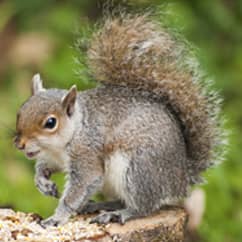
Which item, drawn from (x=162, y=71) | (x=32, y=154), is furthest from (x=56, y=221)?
(x=162, y=71)

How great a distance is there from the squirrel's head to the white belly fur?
206 millimetres

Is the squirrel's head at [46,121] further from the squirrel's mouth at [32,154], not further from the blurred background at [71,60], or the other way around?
the blurred background at [71,60]

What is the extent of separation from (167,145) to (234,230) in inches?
64.9

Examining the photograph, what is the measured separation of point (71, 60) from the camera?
26.5ft

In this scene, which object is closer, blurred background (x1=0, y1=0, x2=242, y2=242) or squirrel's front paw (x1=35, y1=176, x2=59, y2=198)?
squirrel's front paw (x1=35, y1=176, x2=59, y2=198)

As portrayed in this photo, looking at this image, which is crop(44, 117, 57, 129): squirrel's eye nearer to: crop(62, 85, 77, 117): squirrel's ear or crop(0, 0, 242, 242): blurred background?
crop(62, 85, 77, 117): squirrel's ear

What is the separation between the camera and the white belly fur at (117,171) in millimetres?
4426

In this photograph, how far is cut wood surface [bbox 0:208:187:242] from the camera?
4258 mm

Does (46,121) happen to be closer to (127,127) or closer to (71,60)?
(127,127)

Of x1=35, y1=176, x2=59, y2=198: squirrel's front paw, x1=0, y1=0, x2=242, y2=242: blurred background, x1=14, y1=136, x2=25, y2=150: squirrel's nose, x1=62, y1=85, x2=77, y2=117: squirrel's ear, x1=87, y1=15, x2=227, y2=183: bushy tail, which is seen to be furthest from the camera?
x1=0, y1=0, x2=242, y2=242: blurred background

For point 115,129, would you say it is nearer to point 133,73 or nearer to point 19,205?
point 133,73

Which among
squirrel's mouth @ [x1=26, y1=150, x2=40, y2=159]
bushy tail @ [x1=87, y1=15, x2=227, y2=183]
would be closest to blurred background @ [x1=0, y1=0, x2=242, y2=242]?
bushy tail @ [x1=87, y1=15, x2=227, y2=183]

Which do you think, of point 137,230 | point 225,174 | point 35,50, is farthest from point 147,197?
point 35,50

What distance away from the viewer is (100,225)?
443 cm
